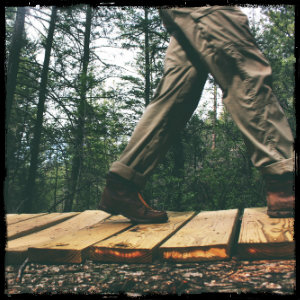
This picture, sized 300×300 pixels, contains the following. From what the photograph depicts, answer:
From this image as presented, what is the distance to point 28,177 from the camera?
4289mm

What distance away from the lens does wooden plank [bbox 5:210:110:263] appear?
54.9 inches

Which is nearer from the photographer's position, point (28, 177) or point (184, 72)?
point (184, 72)

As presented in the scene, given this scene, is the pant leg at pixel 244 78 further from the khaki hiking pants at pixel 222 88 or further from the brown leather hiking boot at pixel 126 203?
the brown leather hiking boot at pixel 126 203

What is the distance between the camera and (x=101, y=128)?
4.71 meters

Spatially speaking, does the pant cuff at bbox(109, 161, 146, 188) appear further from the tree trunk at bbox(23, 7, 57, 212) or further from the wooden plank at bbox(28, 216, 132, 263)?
the tree trunk at bbox(23, 7, 57, 212)

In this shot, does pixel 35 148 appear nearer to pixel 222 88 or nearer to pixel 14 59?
pixel 14 59

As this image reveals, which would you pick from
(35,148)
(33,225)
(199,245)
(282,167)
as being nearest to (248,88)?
(282,167)

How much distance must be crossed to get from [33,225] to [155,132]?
3.52 feet

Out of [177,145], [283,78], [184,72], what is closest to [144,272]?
[184,72]

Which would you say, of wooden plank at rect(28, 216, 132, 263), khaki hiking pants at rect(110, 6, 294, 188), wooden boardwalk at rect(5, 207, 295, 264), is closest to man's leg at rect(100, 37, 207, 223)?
khaki hiking pants at rect(110, 6, 294, 188)

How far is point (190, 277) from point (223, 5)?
5.31 feet

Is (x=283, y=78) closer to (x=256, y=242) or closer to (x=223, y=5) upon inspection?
(x=223, y=5)

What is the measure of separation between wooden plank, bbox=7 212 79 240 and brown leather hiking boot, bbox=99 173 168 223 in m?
0.46

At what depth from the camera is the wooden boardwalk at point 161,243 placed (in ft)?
4.05
